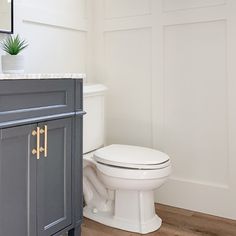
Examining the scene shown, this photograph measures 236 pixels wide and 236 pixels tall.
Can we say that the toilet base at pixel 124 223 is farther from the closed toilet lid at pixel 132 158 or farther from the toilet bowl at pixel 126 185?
the closed toilet lid at pixel 132 158

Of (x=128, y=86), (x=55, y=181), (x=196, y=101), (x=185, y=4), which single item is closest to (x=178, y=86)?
(x=196, y=101)

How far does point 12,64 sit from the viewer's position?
1.71 metres

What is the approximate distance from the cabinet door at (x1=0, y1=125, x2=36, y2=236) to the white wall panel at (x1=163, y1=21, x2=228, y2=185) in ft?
3.87

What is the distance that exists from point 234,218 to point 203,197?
0.77 ft

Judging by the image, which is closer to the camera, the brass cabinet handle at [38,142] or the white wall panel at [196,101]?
the brass cabinet handle at [38,142]

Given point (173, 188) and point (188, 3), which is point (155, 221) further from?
point (188, 3)

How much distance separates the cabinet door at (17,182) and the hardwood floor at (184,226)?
0.61 meters

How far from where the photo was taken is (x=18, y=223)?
1.47m

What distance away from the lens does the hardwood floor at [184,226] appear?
2.01 meters

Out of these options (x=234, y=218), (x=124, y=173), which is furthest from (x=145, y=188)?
(x=234, y=218)

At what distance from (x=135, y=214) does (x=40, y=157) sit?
82 centimetres

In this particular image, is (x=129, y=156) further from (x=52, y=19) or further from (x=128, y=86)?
(x=52, y=19)

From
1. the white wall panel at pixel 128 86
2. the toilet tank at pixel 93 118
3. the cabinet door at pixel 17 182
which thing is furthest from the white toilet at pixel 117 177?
the cabinet door at pixel 17 182

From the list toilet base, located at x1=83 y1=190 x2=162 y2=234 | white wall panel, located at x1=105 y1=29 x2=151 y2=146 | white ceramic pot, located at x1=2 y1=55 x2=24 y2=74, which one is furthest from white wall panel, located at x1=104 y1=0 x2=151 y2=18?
toilet base, located at x1=83 y1=190 x2=162 y2=234
